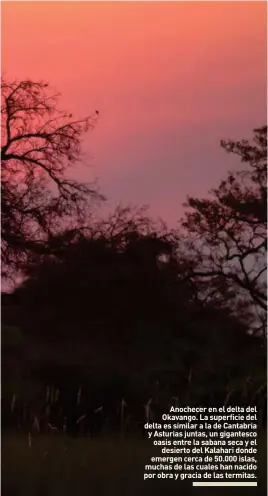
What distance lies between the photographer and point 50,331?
1733 centimetres

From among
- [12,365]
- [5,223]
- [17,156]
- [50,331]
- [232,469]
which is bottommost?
[232,469]

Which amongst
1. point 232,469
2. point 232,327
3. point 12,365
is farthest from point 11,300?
point 232,469

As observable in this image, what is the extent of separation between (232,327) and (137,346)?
243cm

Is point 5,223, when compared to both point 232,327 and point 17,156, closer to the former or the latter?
point 17,156

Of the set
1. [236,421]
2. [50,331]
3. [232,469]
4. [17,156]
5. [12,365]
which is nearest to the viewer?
[232,469]

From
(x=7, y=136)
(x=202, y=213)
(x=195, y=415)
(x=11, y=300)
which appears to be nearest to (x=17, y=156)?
(x=7, y=136)

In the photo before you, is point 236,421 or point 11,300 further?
point 11,300

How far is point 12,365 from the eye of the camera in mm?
15602

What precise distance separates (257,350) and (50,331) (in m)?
4.72

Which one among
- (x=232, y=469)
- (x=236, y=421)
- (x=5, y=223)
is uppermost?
(x=5, y=223)

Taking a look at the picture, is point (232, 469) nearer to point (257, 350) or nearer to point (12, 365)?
point (12, 365)

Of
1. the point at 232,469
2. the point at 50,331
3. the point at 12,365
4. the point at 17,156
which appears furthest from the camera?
the point at 17,156

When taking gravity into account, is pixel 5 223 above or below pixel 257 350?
above

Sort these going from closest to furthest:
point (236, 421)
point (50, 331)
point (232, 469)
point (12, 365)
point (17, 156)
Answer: point (232, 469), point (236, 421), point (12, 365), point (50, 331), point (17, 156)
